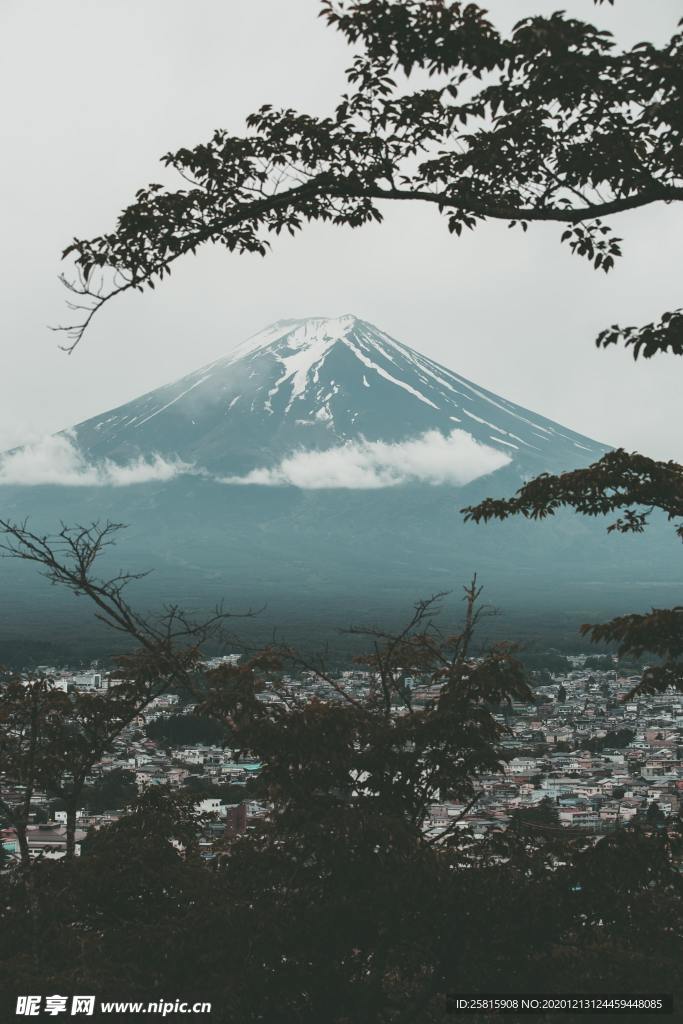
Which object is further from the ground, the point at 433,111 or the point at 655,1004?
the point at 433,111

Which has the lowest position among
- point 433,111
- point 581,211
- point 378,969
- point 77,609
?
point 77,609

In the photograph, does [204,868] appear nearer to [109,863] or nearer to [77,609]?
[109,863]

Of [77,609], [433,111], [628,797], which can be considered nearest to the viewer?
[433,111]

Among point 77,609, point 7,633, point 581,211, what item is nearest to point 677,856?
point 581,211

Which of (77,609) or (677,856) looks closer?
(677,856)

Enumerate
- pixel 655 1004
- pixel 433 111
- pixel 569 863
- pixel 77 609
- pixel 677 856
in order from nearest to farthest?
pixel 433 111, pixel 655 1004, pixel 569 863, pixel 677 856, pixel 77 609

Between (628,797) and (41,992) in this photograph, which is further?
(628,797)

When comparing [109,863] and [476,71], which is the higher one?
[476,71]

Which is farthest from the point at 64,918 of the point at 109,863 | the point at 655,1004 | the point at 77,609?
the point at 77,609

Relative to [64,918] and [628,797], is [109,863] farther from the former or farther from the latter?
[628,797]
